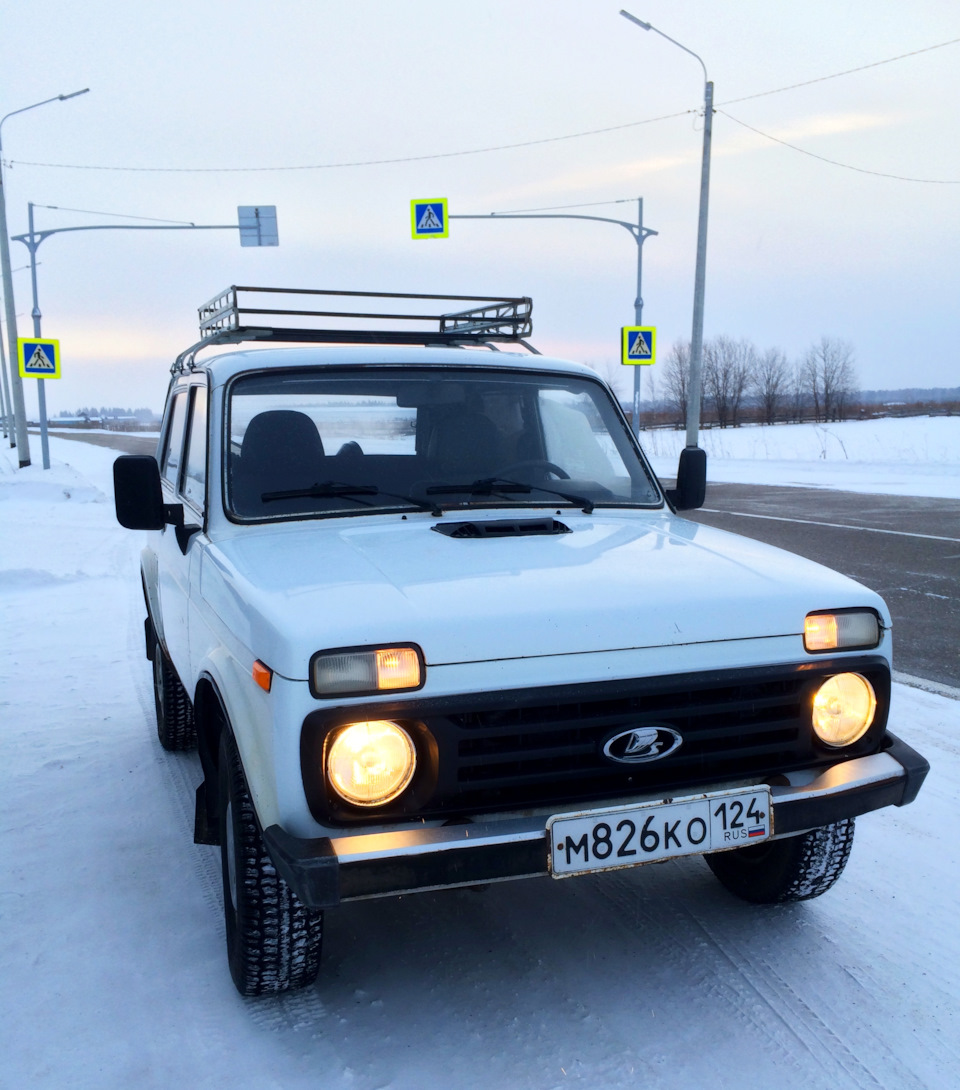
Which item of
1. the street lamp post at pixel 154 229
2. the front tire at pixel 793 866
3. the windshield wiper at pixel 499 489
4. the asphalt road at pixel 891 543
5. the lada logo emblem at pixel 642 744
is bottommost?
the asphalt road at pixel 891 543

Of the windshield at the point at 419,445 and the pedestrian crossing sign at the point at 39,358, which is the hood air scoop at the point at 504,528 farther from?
the pedestrian crossing sign at the point at 39,358

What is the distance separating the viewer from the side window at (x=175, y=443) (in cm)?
450

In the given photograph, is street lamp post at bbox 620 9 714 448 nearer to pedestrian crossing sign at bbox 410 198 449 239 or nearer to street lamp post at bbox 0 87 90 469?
pedestrian crossing sign at bbox 410 198 449 239

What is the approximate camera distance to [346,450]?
3531mm

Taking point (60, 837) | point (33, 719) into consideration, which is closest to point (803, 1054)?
point (60, 837)

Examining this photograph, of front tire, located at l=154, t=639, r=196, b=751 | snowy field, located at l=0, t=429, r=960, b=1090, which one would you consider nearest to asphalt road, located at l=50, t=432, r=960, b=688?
snowy field, located at l=0, t=429, r=960, b=1090

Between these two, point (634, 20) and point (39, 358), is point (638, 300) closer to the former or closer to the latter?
point (634, 20)

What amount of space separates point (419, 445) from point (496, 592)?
1.33 meters

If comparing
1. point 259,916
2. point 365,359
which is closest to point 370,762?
point 259,916

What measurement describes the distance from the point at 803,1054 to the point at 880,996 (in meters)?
0.40

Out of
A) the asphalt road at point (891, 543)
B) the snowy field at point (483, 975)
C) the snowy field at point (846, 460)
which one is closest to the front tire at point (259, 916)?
the snowy field at point (483, 975)

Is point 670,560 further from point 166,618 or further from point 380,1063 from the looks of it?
point 166,618

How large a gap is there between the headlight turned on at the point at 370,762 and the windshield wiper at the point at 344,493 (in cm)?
116

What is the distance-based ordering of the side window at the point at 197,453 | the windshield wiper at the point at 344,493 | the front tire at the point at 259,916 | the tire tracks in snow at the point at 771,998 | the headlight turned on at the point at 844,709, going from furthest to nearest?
the side window at the point at 197,453 → the windshield wiper at the point at 344,493 → the headlight turned on at the point at 844,709 → the front tire at the point at 259,916 → the tire tracks in snow at the point at 771,998
